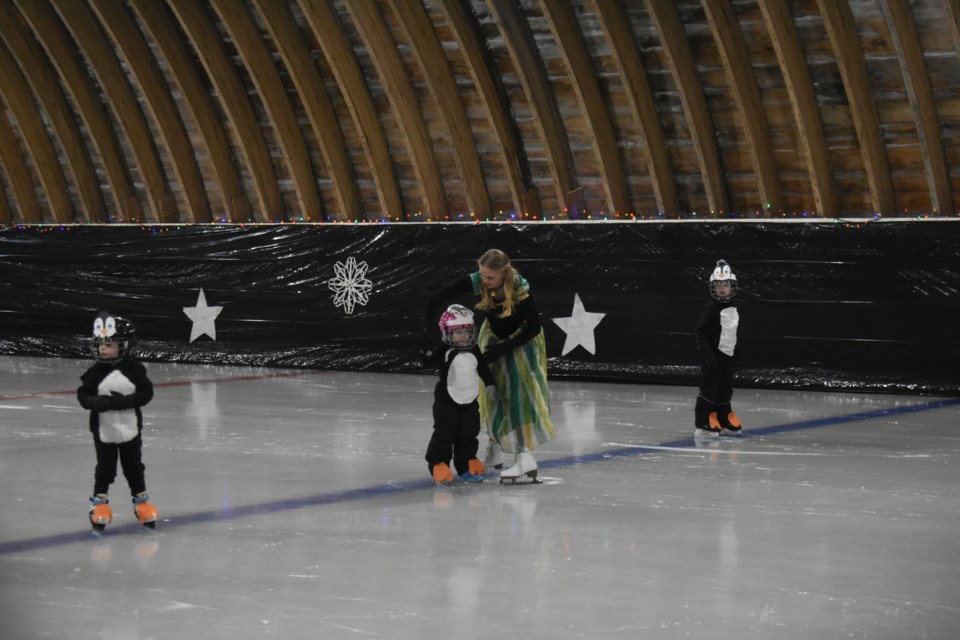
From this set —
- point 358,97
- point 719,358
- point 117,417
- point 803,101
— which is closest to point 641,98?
point 803,101

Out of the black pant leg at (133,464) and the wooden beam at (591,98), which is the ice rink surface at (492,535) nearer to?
the black pant leg at (133,464)

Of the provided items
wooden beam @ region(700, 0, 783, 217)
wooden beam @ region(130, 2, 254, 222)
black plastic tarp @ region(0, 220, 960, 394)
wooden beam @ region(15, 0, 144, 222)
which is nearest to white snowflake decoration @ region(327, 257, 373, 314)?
black plastic tarp @ region(0, 220, 960, 394)

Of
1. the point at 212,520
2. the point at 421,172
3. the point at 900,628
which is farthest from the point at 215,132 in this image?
the point at 900,628

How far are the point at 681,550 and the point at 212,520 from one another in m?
2.45

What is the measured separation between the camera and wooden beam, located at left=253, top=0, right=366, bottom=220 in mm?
17156

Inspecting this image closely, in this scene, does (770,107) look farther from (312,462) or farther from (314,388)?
(312,462)

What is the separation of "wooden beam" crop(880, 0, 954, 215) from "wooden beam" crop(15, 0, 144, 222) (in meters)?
11.3

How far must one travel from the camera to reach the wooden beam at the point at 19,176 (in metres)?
21.6

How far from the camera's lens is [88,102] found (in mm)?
20000

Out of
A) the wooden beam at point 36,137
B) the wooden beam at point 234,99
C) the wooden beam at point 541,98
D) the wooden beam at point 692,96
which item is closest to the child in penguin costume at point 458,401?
the wooden beam at point 692,96

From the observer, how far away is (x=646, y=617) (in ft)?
17.6

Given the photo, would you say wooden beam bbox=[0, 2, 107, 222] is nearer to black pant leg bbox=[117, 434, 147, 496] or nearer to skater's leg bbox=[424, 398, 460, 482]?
skater's leg bbox=[424, 398, 460, 482]

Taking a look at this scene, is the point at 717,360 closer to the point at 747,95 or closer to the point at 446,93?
the point at 747,95

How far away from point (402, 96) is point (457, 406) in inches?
350
